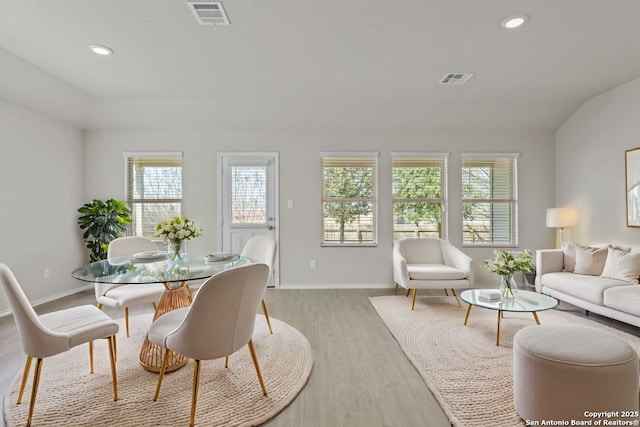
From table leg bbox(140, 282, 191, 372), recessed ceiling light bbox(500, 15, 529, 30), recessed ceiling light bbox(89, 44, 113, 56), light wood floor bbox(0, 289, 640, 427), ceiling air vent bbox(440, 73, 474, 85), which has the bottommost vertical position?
light wood floor bbox(0, 289, 640, 427)

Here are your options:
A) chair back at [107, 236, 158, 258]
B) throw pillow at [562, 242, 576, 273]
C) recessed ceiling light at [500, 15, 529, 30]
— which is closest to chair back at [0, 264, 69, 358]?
chair back at [107, 236, 158, 258]

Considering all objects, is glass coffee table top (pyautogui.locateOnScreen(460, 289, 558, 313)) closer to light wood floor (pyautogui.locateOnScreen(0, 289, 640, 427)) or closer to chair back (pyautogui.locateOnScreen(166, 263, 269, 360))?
light wood floor (pyautogui.locateOnScreen(0, 289, 640, 427))

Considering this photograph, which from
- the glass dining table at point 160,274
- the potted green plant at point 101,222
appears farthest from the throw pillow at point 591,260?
the potted green plant at point 101,222

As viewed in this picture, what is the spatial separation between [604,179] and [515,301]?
2.60 meters

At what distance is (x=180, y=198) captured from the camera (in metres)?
4.78

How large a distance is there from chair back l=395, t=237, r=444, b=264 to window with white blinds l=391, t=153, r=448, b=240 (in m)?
0.43

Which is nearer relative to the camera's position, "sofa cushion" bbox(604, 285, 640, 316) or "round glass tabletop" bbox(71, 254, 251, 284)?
"round glass tabletop" bbox(71, 254, 251, 284)

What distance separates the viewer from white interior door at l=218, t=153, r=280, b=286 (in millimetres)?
4742

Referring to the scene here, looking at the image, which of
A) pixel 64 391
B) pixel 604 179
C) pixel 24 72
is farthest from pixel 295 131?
pixel 604 179

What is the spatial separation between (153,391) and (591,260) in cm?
456

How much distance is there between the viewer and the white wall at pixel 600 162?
3.77m

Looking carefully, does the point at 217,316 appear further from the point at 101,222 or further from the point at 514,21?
the point at 101,222

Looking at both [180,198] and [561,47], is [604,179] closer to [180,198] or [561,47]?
[561,47]

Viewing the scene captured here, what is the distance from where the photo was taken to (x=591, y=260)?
3633 mm
